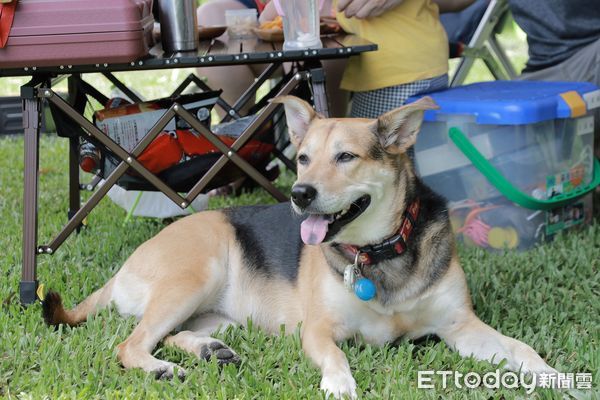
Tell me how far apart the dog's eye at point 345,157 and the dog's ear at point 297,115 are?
1.00 feet

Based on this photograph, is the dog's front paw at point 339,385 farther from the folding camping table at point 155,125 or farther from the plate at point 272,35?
the plate at point 272,35

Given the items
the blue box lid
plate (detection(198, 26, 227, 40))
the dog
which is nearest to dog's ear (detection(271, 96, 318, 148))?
the dog

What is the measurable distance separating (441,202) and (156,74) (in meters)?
6.82

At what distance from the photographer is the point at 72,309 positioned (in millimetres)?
3314

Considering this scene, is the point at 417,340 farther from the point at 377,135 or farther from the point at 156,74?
the point at 156,74

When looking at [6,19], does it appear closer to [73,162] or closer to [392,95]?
[73,162]

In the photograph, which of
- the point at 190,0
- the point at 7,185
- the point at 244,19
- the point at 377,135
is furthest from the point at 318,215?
the point at 7,185

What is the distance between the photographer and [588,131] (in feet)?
14.6

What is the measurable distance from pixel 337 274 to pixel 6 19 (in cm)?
166

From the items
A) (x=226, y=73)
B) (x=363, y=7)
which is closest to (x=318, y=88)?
(x=363, y=7)

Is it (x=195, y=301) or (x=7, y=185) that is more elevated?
(x=195, y=301)

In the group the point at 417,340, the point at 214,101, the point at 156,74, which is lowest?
the point at 156,74

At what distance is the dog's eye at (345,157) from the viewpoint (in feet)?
9.39

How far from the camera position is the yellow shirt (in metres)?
4.29
